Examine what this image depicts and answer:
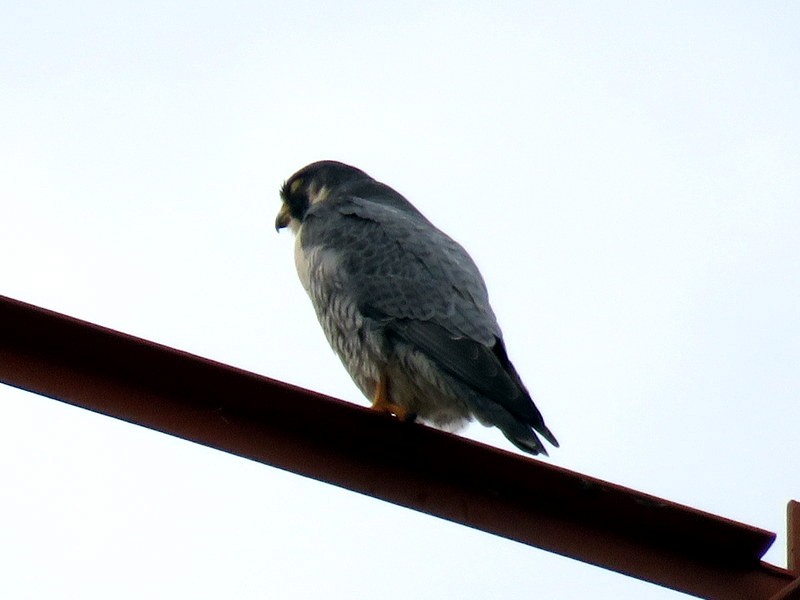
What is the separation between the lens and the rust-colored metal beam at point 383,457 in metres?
2.34

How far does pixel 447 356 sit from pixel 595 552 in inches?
60.0

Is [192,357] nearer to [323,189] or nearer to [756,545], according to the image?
[756,545]

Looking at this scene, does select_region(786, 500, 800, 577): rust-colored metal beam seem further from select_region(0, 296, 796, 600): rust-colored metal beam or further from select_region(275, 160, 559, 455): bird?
select_region(275, 160, 559, 455): bird

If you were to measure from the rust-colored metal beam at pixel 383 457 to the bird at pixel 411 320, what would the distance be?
37.2 inches

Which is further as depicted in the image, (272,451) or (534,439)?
(534,439)

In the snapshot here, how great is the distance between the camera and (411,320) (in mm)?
4086

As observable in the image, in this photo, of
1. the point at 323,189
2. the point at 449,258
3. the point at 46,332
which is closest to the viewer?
the point at 46,332

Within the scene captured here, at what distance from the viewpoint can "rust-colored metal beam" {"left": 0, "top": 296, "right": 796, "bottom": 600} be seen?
2.34 meters

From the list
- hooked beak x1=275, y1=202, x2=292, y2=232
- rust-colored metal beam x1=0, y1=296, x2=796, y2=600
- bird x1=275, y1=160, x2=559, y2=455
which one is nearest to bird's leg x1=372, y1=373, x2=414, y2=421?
bird x1=275, y1=160, x2=559, y2=455

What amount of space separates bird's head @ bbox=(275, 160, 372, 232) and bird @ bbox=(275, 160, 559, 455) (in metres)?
0.71

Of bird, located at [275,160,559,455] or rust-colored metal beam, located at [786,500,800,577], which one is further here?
bird, located at [275,160,559,455]

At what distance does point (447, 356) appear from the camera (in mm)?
3871

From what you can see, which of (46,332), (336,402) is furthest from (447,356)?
(46,332)

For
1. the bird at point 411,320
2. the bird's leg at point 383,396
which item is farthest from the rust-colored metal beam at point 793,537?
the bird's leg at point 383,396
